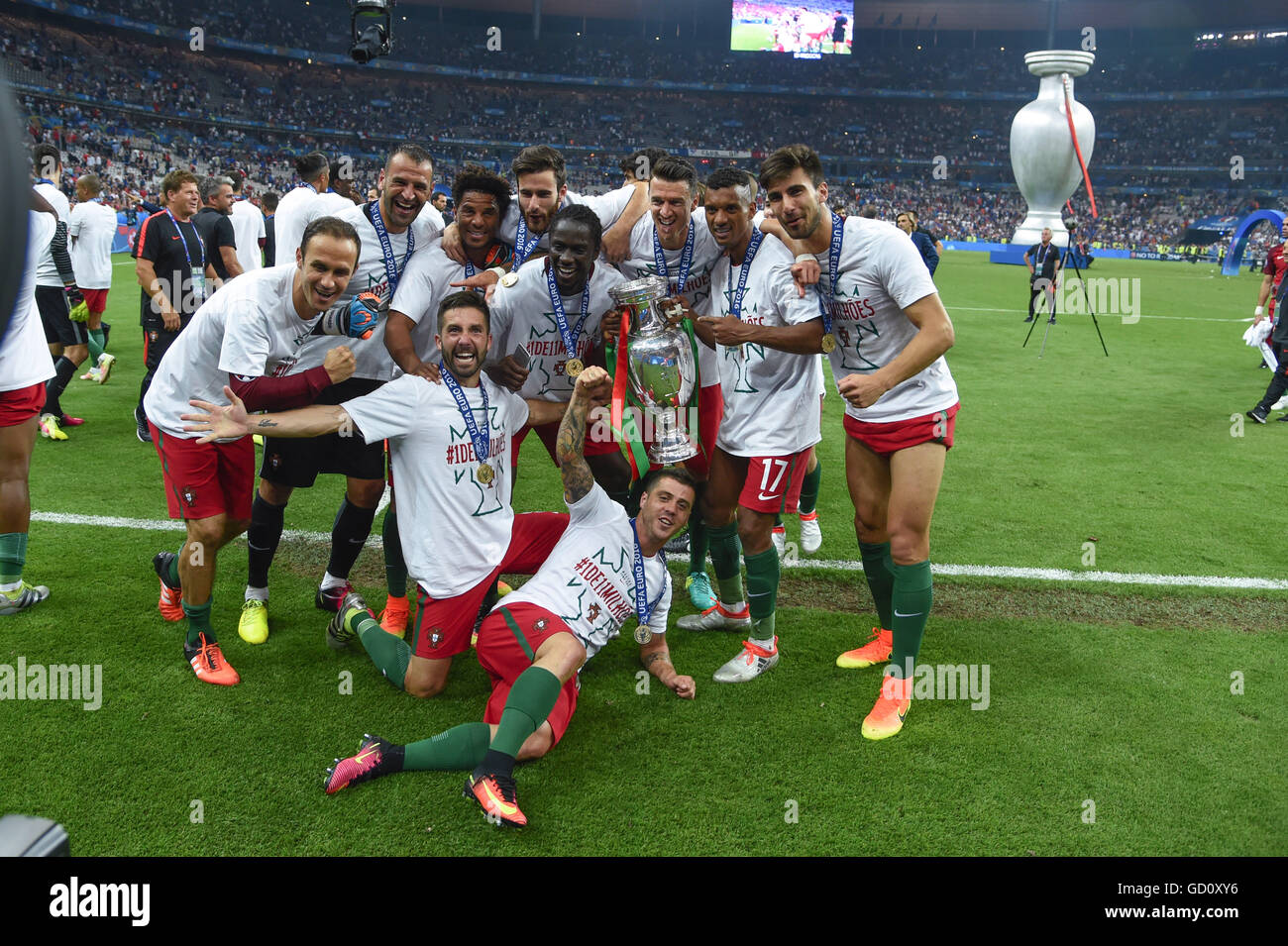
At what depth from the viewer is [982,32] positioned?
57719 mm

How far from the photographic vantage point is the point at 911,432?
147 inches

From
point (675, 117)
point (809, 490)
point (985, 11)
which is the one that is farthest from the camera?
point (675, 117)

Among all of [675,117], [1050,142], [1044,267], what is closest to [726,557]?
[1044,267]

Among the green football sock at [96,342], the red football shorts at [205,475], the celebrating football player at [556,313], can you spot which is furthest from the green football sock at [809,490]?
the green football sock at [96,342]

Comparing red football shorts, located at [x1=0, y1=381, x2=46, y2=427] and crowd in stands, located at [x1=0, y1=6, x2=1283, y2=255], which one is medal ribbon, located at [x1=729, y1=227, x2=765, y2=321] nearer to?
red football shorts, located at [x1=0, y1=381, x2=46, y2=427]

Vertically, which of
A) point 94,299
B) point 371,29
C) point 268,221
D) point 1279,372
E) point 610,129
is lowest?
point 1279,372

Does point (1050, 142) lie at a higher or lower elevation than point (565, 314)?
higher

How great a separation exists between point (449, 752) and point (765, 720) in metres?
1.31

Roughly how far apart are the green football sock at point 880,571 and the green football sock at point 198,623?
2999 mm

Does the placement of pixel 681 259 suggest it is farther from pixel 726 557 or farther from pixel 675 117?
pixel 675 117

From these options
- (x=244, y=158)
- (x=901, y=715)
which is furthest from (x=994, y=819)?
A: (x=244, y=158)

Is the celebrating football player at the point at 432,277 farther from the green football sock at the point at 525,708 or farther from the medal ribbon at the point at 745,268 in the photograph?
the green football sock at the point at 525,708

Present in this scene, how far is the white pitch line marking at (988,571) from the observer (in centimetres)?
525

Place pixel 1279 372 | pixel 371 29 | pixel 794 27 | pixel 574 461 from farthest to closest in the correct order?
pixel 794 27, pixel 1279 372, pixel 371 29, pixel 574 461
